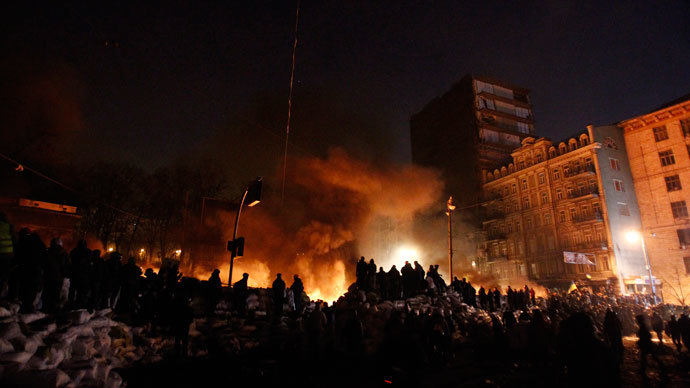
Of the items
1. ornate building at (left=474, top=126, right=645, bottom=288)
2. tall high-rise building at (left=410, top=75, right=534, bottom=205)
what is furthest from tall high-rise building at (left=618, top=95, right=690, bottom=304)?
tall high-rise building at (left=410, top=75, right=534, bottom=205)

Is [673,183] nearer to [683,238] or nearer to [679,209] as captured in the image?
[679,209]

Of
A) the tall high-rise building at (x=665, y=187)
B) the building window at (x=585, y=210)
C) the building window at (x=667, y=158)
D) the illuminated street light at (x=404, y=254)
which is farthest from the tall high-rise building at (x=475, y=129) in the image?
the building window at (x=667, y=158)

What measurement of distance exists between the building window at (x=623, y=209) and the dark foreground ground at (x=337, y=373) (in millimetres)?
33157

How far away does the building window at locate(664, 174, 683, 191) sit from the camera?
38719 mm

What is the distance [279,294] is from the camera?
15.4 m

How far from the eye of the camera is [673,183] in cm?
3916

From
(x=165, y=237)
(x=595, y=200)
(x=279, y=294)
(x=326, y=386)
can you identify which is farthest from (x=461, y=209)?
(x=326, y=386)

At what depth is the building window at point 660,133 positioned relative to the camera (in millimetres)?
40469

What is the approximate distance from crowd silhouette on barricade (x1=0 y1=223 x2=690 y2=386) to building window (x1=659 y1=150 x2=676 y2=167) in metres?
30.0

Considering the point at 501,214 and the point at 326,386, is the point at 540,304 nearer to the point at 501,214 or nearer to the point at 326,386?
the point at 326,386

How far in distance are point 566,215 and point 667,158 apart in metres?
11.2

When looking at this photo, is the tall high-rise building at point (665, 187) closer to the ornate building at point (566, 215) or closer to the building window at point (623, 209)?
the ornate building at point (566, 215)

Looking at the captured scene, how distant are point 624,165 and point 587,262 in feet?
45.9

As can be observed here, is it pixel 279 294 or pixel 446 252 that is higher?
pixel 446 252
